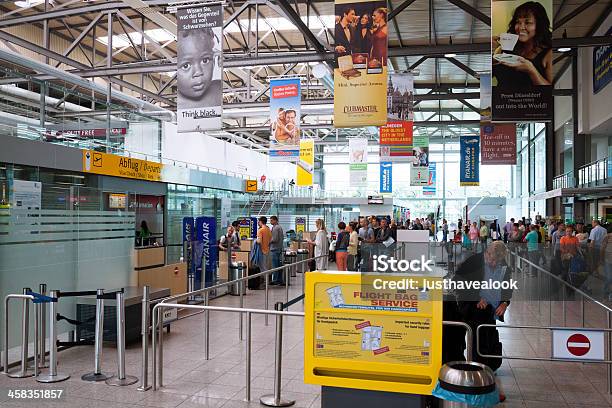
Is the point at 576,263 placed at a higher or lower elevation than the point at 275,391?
higher

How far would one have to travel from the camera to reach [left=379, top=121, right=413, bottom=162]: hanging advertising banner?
1950 centimetres

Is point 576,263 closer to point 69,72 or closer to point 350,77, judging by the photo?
point 350,77

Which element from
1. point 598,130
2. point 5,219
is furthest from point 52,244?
point 598,130

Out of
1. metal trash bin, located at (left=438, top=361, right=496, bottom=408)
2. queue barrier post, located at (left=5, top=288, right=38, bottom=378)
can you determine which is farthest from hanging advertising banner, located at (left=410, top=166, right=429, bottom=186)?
metal trash bin, located at (left=438, top=361, right=496, bottom=408)

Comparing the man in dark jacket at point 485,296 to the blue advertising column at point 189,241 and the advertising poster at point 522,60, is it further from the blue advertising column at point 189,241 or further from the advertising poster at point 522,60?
the blue advertising column at point 189,241

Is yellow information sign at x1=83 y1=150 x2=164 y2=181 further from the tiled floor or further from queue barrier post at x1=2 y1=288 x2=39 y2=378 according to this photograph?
queue barrier post at x1=2 y1=288 x2=39 y2=378

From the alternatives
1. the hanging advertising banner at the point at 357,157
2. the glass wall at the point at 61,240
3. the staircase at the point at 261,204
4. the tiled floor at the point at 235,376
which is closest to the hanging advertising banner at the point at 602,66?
the hanging advertising banner at the point at 357,157

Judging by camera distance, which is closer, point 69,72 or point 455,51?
point 455,51

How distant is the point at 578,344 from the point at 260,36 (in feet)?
60.9

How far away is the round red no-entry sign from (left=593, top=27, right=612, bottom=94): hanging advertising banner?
15040 millimetres

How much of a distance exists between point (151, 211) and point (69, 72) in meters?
5.41

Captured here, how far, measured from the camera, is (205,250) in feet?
41.0

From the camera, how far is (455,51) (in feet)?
51.7

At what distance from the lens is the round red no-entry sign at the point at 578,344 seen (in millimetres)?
4805
